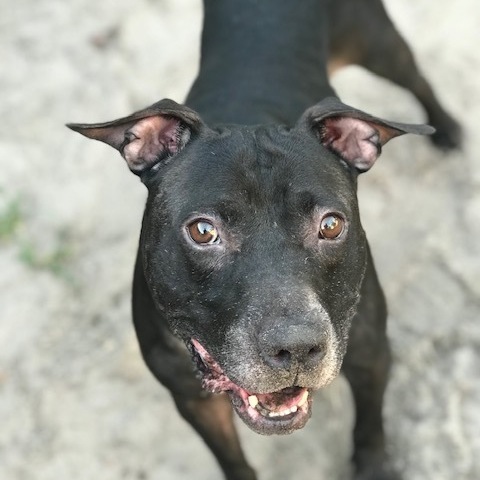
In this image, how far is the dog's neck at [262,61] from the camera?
4629 millimetres

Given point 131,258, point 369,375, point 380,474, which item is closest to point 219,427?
point 369,375

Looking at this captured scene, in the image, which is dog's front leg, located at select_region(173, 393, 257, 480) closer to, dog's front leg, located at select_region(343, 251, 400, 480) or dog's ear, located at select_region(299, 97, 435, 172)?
dog's front leg, located at select_region(343, 251, 400, 480)

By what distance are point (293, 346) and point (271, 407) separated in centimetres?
50

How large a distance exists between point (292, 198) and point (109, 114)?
3.44m

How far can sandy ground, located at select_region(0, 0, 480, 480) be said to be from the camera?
5168 mm

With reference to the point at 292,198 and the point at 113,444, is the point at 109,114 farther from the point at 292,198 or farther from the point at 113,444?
the point at 292,198

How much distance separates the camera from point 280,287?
3.30 meters

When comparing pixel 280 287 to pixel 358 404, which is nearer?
pixel 280 287

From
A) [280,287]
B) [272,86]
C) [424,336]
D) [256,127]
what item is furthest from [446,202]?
[280,287]

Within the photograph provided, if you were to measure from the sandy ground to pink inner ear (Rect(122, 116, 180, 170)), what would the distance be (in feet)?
6.40

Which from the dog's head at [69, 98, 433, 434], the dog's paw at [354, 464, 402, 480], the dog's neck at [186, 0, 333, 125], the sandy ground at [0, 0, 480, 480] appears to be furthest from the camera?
the sandy ground at [0, 0, 480, 480]

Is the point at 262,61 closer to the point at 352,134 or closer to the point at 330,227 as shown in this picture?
the point at 352,134

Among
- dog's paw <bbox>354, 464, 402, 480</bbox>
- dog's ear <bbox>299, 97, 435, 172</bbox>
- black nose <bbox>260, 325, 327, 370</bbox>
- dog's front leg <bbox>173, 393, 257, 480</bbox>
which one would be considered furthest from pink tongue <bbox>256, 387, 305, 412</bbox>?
dog's paw <bbox>354, 464, 402, 480</bbox>

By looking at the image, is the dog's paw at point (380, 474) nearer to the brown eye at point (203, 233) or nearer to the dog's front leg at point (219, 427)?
the dog's front leg at point (219, 427)
